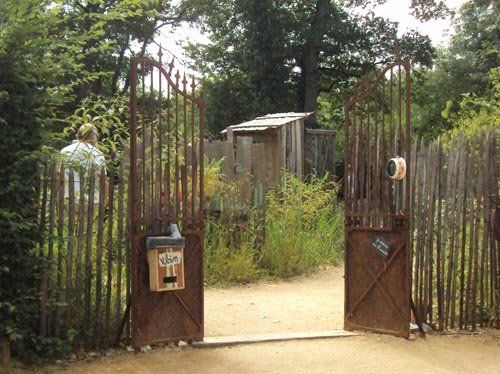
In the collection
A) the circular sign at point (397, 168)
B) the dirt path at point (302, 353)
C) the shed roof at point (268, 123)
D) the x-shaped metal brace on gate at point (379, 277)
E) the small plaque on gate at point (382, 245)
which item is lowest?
the dirt path at point (302, 353)

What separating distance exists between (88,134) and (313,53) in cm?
2008

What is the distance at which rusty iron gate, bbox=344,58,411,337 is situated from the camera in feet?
20.1

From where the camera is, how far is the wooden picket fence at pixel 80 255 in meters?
5.14

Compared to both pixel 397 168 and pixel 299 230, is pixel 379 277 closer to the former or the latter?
pixel 397 168

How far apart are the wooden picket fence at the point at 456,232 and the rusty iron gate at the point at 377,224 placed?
1.23 ft

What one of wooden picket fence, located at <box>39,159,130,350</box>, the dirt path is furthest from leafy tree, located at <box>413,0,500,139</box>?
wooden picket fence, located at <box>39,159,130,350</box>

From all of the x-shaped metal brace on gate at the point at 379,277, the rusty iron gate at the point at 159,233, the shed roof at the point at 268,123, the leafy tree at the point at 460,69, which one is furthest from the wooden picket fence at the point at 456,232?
the leafy tree at the point at 460,69

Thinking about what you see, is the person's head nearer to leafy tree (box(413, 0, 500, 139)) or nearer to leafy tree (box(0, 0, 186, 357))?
leafy tree (box(0, 0, 186, 357))

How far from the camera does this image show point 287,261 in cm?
970

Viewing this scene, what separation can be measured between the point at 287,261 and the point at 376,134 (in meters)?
3.84

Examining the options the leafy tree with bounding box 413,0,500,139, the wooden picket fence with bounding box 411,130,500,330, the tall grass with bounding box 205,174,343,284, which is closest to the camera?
the wooden picket fence with bounding box 411,130,500,330

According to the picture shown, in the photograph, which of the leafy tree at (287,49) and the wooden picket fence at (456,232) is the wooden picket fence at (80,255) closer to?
the wooden picket fence at (456,232)

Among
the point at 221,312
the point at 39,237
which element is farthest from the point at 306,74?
the point at 39,237

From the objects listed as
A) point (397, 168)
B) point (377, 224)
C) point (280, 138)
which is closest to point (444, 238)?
point (377, 224)
